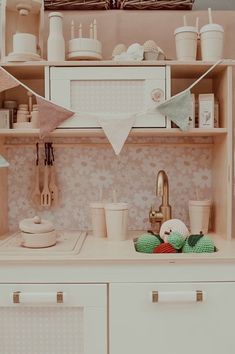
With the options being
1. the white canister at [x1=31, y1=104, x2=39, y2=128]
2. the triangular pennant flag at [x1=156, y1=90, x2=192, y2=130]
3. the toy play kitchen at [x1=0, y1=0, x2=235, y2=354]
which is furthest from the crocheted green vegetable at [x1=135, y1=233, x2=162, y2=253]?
the white canister at [x1=31, y1=104, x2=39, y2=128]

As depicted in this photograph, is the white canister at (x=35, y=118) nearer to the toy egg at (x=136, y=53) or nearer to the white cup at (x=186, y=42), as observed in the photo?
the toy egg at (x=136, y=53)

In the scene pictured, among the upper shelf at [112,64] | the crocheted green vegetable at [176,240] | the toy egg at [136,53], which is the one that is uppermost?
the toy egg at [136,53]

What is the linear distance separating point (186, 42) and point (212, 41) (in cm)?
12

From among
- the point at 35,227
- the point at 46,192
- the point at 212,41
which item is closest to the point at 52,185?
the point at 46,192

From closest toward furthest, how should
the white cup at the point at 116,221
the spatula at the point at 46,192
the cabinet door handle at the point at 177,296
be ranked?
the cabinet door handle at the point at 177,296, the white cup at the point at 116,221, the spatula at the point at 46,192

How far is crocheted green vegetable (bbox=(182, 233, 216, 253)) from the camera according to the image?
6.19 feet

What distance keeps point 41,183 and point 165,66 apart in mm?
906

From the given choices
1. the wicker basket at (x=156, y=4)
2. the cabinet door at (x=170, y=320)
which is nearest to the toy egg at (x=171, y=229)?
the cabinet door at (x=170, y=320)

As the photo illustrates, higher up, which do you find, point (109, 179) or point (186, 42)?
point (186, 42)

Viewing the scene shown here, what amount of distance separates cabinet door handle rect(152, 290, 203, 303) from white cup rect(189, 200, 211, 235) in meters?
0.54

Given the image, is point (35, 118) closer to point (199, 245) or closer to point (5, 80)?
point (5, 80)

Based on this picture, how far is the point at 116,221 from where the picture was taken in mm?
2137

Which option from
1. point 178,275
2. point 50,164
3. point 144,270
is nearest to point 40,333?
point 144,270

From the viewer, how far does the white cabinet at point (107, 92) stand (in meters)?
2.07
